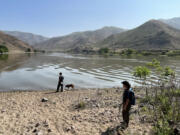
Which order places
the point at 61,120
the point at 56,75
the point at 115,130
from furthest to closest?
1. the point at 56,75
2. the point at 61,120
3. the point at 115,130

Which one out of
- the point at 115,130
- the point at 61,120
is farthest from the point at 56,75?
the point at 115,130

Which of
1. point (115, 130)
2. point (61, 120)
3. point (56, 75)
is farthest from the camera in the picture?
point (56, 75)

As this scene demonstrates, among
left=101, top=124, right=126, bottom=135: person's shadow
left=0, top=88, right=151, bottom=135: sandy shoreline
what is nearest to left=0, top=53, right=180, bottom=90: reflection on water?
left=101, top=124, right=126, bottom=135: person's shadow

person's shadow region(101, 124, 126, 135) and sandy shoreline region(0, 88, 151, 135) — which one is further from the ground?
person's shadow region(101, 124, 126, 135)

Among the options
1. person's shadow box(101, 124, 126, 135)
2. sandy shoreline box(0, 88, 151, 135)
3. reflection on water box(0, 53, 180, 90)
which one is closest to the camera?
person's shadow box(101, 124, 126, 135)

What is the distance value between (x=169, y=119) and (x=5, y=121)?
913 centimetres

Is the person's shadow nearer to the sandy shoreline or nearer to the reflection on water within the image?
the sandy shoreline

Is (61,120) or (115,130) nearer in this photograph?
(115,130)

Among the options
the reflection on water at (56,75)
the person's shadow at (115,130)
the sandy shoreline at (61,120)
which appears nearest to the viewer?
the person's shadow at (115,130)

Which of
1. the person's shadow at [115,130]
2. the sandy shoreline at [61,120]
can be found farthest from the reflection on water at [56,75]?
the sandy shoreline at [61,120]

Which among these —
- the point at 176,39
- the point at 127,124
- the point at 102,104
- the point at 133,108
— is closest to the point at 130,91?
the point at 127,124

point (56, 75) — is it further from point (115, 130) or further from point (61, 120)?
point (115, 130)

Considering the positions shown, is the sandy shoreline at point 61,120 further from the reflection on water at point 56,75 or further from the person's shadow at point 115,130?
the reflection on water at point 56,75

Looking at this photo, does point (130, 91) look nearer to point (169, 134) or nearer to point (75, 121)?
point (169, 134)
